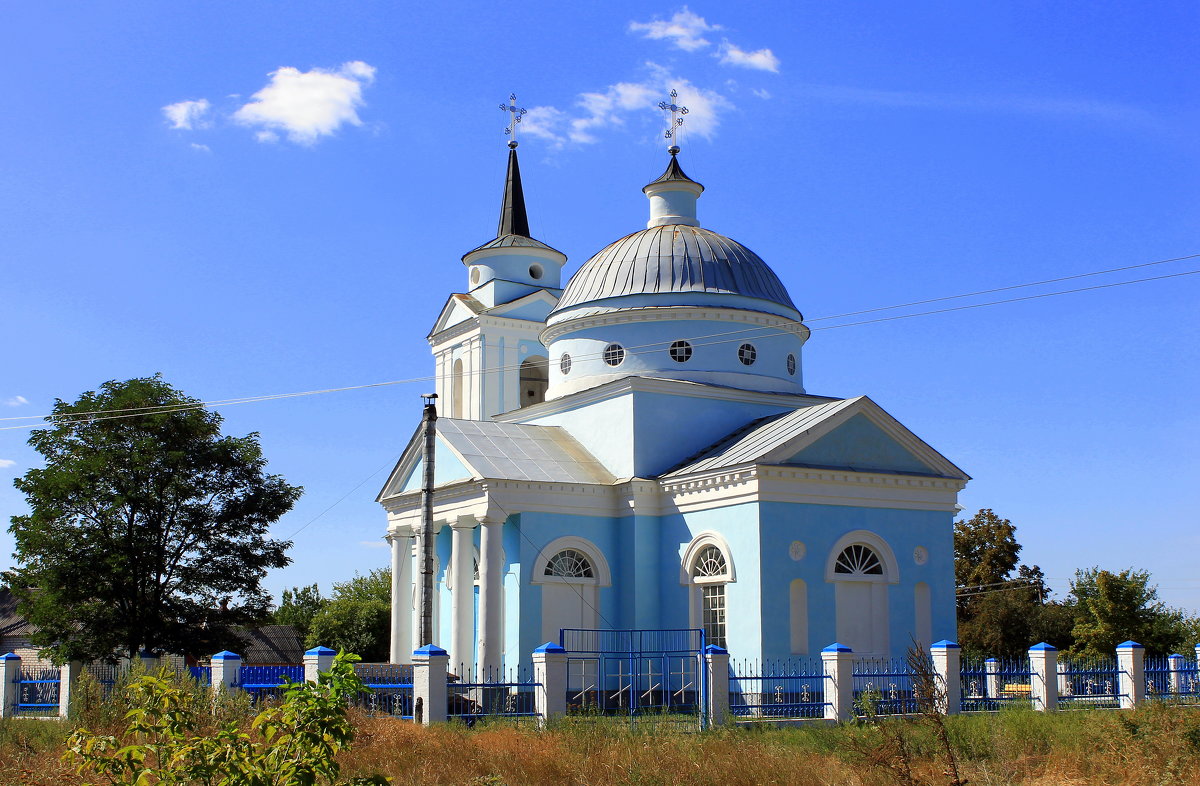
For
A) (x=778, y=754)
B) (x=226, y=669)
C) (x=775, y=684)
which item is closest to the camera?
(x=778, y=754)

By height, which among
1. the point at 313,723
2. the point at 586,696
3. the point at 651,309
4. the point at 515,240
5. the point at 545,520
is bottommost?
the point at 586,696

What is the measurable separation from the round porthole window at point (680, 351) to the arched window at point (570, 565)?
486 cm

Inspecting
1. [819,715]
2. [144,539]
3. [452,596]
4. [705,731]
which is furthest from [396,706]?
[144,539]

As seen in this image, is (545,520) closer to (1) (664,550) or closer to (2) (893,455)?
(1) (664,550)

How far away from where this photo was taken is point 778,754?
40.0ft

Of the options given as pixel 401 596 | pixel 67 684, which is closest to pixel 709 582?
pixel 401 596

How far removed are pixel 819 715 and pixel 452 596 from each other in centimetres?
919

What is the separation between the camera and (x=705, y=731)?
1405 centimetres

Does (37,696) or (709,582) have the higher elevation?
(709,582)

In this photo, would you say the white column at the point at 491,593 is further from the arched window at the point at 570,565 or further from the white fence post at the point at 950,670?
the white fence post at the point at 950,670

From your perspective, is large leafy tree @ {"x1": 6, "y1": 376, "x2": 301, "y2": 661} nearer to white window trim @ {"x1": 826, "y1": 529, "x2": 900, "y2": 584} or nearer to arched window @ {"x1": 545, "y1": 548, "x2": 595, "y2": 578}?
arched window @ {"x1": 545, "y1": 548, "x2": 595, "y2": 578}

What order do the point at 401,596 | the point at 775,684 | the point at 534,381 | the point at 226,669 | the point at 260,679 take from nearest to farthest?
the point at 226,669, the point at 260,679, the point at 775,684, the point at 401,596, the point at 534,381

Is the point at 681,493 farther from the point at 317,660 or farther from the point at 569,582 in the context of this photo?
the point at 317,660

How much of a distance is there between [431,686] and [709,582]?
26.7 feet
